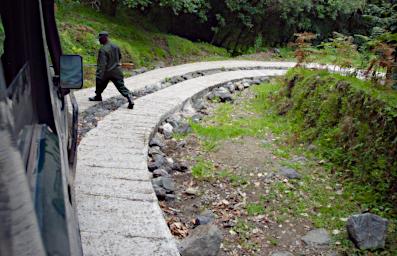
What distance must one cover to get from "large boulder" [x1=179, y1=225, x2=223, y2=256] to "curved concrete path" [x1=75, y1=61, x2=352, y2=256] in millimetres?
285

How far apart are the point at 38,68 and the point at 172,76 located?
1040 cm

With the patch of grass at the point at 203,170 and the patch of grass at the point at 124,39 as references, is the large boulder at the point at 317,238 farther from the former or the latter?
the patch of grass at the point at 124,39

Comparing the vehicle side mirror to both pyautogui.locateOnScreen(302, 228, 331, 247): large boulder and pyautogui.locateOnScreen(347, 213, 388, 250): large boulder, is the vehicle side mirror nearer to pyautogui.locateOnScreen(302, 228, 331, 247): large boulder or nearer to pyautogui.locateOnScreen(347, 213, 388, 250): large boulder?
pyautogui.locateOnScreen(302, 228, 331, 247): large boulder

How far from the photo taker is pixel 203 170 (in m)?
6.18

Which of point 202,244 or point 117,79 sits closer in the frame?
point 202,244

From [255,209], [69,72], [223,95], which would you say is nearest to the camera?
[69,72]

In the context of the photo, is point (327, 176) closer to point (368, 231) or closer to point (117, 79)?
point (368, 231)

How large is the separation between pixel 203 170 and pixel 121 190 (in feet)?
6.46

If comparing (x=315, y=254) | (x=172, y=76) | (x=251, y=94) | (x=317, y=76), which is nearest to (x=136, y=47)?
(x=172, y=76)

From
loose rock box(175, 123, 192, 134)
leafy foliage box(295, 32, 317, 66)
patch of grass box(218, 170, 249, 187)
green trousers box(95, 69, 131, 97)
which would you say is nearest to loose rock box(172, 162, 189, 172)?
patch of grass box(218, 170, 249, 187)

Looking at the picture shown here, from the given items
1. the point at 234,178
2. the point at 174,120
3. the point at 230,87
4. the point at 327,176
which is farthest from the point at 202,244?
the point at 230,87

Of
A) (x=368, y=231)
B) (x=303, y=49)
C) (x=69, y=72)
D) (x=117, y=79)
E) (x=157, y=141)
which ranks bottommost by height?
(x=157, y=141)

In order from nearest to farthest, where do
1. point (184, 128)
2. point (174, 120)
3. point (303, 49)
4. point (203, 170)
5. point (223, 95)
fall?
point (203, 170) < point (184, 128) < point (174, 120) < point (303, 49) < point (223, 95)

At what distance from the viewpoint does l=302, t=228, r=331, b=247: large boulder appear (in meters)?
4.59
